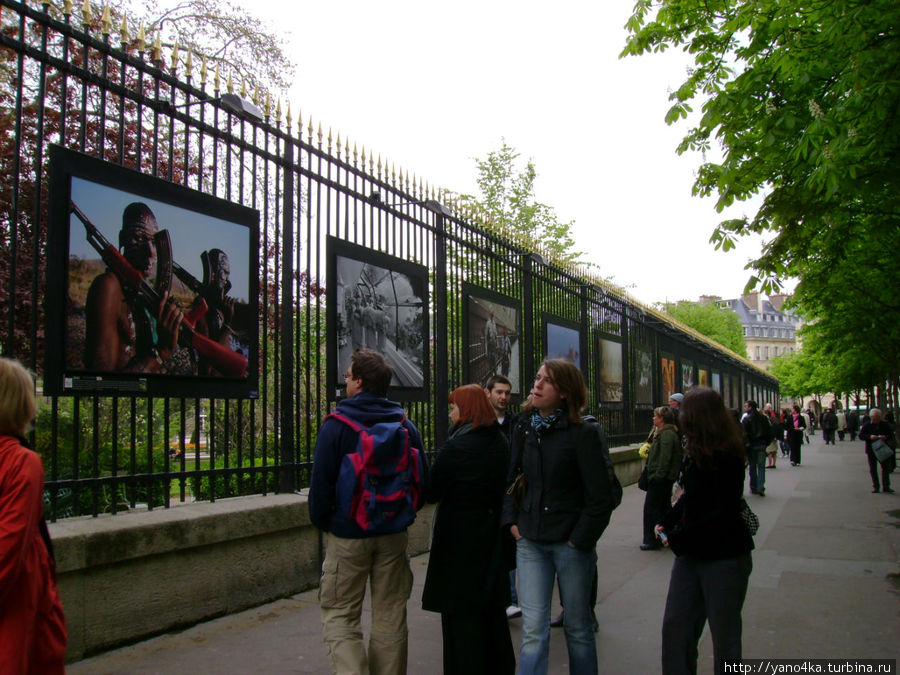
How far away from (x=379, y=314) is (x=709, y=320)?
59.2 metres

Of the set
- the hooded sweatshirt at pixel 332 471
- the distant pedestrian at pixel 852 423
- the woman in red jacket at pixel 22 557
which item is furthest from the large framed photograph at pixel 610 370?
the distant pedestrian at pixel 852 423

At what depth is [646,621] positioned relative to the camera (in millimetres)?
5488

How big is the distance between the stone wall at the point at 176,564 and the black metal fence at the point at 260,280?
29 cm

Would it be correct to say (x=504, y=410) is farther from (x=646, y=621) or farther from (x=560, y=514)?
(x=560, y=514)

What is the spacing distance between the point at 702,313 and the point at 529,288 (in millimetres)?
55107

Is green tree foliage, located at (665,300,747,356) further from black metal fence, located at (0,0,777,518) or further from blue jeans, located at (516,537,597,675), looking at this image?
blue jeans, located at (516,537,597,675)

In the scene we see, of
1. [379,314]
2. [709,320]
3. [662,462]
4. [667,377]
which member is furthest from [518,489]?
[709,320]

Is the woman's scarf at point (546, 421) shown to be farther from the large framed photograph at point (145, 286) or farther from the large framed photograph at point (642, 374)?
the large framed photograph at point (642, 374)

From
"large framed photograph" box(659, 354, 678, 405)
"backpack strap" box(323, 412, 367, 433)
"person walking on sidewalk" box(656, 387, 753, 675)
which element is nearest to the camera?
"person walking on sidewalk" box(656, 387, 753, 675)

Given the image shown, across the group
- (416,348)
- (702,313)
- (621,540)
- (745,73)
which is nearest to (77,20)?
(416,348)

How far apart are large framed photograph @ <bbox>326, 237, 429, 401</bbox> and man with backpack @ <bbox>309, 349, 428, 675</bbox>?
2.85 metres

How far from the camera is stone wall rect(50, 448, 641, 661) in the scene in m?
4.29

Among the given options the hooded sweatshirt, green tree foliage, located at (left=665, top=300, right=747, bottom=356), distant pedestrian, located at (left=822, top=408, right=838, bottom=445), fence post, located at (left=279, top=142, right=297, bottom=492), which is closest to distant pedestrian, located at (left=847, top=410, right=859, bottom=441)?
distant pedestrian, located at (left=822, top=408, right=838, bottom=445)

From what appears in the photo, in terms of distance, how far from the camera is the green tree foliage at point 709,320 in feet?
201
